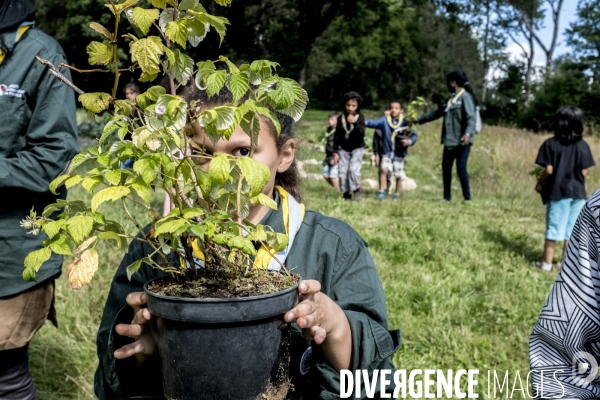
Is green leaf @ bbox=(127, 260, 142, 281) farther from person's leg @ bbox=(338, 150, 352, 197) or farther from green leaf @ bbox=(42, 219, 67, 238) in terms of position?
person's leg @ bbox=(338, 150, 352, 197)

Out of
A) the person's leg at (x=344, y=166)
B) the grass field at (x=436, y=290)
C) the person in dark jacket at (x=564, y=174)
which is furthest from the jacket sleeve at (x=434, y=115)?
the person in dark jacket at (x=564, y=174)

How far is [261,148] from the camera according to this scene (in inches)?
62.1

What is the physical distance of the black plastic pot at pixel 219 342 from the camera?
113cm

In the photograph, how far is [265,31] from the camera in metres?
26.0

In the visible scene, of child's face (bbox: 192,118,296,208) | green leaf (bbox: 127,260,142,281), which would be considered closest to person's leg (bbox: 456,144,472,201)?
child's face (bbox: 192,118,296,208)

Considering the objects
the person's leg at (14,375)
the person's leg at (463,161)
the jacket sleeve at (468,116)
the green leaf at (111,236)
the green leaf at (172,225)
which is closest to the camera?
the green leaf at (172,225)

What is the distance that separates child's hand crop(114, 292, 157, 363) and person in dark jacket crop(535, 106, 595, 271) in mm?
5196

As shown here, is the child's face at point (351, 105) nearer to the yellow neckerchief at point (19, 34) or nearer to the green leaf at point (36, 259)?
the yellow neckerchief at point (19, 34)

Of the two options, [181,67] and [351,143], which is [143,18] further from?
[351,143]

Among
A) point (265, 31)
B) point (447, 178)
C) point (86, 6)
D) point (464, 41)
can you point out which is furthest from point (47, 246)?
point (464, 41)

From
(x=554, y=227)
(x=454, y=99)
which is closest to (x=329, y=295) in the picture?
(x=554, y=227)

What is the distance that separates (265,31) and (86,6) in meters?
10.8

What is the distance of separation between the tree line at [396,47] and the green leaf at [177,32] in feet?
20.8

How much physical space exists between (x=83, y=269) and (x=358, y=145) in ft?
29.2
